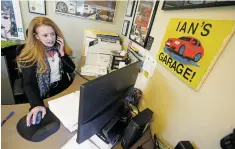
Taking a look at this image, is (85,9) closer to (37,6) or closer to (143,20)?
(37,6)

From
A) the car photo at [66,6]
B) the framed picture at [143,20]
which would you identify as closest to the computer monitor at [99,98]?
the framed picture at [143,20]

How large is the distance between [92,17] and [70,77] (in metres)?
0.88

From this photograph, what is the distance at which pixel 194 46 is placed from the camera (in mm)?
644

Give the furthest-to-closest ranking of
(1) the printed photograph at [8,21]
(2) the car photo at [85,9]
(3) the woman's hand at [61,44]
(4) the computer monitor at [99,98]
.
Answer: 1. (2) the car photo at [85,9]
2. (1) the printed photograph at [8,21]
3. (3) the woman's hand at [61,44]
4. (4) the computer monitor at [99,98]

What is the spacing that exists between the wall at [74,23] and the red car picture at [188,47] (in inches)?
48.9

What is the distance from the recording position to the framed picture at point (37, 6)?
163 cm

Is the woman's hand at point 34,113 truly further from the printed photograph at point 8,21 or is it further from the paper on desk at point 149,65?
the printed photograph at point 8,21

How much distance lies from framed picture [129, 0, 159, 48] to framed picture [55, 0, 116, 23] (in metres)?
0.57

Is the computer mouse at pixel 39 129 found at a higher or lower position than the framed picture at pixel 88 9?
lower

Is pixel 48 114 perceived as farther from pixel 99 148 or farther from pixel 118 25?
pixel 118 25

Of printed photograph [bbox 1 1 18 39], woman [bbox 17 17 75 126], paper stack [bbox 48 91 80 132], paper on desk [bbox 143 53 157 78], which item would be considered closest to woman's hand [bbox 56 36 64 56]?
woman [bbox 17 17 75 126]

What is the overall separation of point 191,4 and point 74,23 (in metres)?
1.55

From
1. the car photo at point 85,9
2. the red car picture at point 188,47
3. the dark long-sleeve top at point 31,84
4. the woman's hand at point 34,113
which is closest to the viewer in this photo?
the red car picture at point 188,47

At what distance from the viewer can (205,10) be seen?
2.00ft
